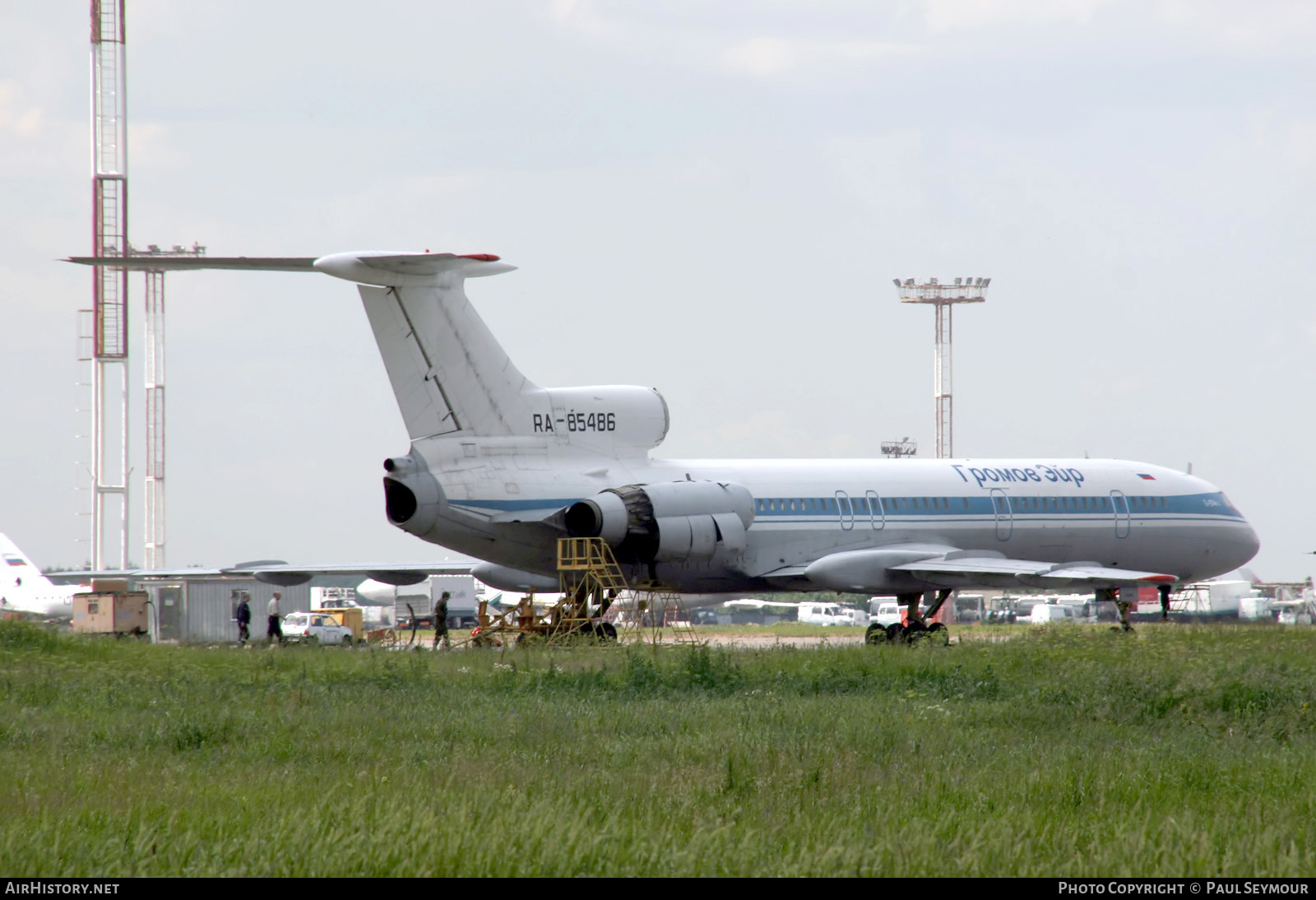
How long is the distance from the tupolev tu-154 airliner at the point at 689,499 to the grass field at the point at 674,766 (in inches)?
193

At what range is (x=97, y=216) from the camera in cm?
4631

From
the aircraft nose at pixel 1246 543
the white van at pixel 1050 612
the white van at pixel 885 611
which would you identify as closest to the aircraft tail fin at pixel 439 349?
the aircraft nose at pixel 1246 543

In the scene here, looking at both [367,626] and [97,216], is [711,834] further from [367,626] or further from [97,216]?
[367,626]

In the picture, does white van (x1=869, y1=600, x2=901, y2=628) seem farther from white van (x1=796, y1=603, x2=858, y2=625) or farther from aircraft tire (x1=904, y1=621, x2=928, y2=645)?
aircraft tire (x1=904, y1=621, x2=928, y2=645)

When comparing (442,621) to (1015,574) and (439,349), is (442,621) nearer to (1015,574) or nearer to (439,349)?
(439,349)

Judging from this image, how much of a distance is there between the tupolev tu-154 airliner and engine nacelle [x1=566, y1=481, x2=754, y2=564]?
0.12ft

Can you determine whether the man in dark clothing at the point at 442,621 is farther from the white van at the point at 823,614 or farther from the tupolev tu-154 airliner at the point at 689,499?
the white van at the point at 823,614

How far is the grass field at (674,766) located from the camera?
7559mm

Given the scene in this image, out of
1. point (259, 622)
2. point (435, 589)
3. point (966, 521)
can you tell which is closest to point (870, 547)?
point (966, 521)

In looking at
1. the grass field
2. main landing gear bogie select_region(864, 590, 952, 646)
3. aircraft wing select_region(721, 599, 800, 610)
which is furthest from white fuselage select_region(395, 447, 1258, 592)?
aircraft wing select_region(721, 599, 800, 610)

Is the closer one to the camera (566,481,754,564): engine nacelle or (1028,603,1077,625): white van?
(566,481,754,564): engine nacelle

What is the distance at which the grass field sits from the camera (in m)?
7.56
